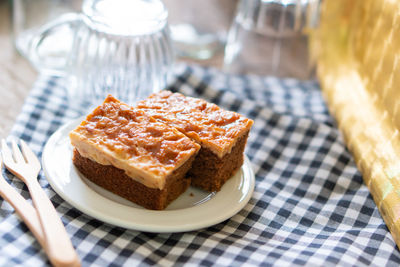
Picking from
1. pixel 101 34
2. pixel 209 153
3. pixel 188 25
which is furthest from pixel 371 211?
pixel 188 25

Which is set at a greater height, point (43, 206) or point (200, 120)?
point (200, 120)

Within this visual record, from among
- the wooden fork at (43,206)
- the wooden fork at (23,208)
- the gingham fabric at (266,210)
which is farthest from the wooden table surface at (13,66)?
the wooden fork at (23,208)

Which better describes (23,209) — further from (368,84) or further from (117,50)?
(368,84)

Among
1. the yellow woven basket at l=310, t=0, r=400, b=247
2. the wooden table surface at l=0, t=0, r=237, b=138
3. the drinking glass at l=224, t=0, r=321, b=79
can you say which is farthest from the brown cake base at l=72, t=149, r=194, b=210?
the drinking glass at l=224, t=0, r=321, b=79

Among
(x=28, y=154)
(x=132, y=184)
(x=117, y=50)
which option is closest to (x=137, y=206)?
(x=132, y=184)

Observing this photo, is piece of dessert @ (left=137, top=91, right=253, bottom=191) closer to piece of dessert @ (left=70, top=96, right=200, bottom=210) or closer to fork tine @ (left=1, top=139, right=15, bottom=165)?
piece of dessert @ (left=70, top=96, right=200, bottom=210)
